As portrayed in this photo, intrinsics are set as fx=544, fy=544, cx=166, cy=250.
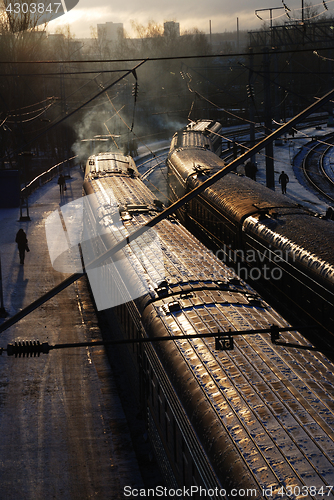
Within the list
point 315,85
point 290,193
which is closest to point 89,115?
point 315,85

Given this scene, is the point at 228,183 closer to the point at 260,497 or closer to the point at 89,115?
the point at 260,497

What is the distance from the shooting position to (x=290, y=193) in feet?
94.7

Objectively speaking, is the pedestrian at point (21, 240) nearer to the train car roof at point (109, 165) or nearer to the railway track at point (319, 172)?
the train car roof at point (109, 165)

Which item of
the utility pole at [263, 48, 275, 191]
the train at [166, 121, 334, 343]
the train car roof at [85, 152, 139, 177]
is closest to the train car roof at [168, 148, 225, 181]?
the train at [166, 121, 334, 343]

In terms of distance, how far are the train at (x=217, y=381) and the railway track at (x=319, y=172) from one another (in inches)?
703

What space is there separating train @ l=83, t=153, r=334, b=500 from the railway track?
17.9m

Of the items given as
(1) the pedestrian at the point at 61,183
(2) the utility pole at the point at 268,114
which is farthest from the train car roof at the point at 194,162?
(1) the pedestrian at the point at 61,183

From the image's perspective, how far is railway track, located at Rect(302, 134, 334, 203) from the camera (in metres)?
29.5

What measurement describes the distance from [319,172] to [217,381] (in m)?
30.6

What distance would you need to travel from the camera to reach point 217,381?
5.82 meters

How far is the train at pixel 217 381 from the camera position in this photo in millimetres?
4574

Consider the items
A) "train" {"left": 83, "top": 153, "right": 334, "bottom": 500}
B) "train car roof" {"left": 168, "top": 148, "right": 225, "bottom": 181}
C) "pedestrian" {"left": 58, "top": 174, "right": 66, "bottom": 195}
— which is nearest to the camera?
"train" {"left": 83, "top": 153, "right": 334, "bottom": 500}

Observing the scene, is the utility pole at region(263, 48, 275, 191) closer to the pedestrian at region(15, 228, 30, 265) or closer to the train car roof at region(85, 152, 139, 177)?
the train car roof at region(85, 152, 139, 177)

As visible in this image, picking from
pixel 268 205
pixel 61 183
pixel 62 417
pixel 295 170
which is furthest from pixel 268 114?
pixel 62 417
